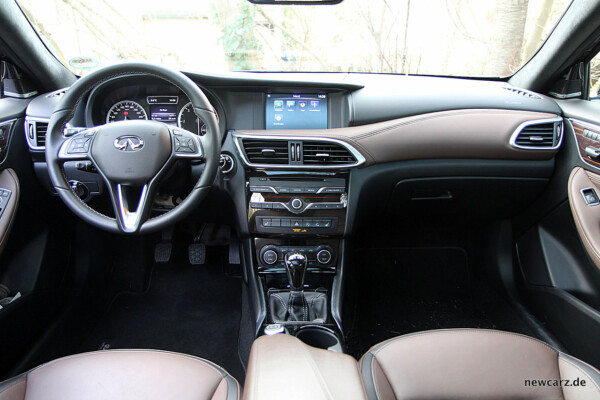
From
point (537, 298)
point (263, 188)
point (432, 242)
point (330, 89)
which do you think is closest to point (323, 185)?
point (263, 188)

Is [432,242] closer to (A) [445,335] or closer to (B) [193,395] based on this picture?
(A) [445,335]

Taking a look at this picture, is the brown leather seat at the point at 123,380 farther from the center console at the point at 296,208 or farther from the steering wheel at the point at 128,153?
the center console at the point at 296,208

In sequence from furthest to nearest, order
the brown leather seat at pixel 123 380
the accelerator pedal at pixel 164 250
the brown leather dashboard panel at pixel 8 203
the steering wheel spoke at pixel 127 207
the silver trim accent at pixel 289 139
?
the accelerator pedal at pixel 164 250 → the silver trim accent at pixel 289 139 → the brown leather dashboard panel at pixel 8 203 → the steering wheel spoke at pixel 127 207 → the brown leather seat at pixel 123 380

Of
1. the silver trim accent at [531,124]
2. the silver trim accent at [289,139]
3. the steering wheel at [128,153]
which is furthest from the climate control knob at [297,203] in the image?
the silver trim accent at [531,124]

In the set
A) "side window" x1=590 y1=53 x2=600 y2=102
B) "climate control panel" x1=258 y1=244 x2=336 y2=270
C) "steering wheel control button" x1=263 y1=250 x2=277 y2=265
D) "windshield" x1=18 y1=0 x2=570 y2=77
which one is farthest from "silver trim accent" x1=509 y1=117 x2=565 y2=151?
"steering wheel control button" x1=263 y1=250 x2=277 y2=265

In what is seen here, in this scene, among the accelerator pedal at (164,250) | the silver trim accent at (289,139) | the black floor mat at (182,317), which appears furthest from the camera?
the accelerator pedal at (164,250)

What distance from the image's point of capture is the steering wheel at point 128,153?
1.35 m

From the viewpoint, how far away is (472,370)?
1136 millimetres

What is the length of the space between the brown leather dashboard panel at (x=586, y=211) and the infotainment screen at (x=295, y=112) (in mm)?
1103

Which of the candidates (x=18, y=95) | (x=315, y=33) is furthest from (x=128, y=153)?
(x=315, y=33)

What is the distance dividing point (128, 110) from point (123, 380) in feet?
3.81

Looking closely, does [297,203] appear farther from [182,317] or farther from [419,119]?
[182,317]

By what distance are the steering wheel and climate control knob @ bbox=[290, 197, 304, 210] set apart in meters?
0.47

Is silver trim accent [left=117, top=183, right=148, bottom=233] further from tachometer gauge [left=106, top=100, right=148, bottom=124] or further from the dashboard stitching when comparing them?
the dashboard stitching
